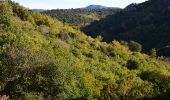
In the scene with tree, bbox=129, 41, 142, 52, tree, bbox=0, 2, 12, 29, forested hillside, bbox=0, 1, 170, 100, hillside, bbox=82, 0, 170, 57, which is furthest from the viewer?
hillside, bbox=82, 0, 170, 57

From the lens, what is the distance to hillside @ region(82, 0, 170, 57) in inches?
4916

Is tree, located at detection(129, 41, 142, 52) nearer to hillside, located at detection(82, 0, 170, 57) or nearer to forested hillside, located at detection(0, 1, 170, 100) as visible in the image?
hillside, located at detection(82, 0, 170, 57)

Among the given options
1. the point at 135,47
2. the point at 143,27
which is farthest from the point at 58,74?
the point at 143,27

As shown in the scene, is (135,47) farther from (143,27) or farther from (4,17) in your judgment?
(4,17)

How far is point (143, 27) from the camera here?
14062cm

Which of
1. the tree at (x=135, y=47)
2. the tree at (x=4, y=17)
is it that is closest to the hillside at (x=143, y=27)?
the tree at (x=135, y=47)

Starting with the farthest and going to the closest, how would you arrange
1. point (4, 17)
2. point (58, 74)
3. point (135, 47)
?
point (135, 47)
point (4, 17)
point (58, 74)

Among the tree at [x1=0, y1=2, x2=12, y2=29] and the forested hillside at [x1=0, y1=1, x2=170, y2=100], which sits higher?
the tree at [x1=0, y1=2, x2=12, y2=29]

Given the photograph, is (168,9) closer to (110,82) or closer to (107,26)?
(107,26)

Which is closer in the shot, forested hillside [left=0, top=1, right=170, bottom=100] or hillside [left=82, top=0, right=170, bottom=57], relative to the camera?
forested hillside [left=0, top=1, right=170, bottom=100]

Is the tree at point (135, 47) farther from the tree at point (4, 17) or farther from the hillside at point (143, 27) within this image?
the tree at point (4, 17)

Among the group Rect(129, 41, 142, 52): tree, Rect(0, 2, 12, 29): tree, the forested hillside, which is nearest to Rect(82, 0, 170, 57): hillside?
Rect(129, 41, 142, 52): tree

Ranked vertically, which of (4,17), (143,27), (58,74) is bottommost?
(143,27)

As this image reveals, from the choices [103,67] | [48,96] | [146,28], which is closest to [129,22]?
[146,28]
